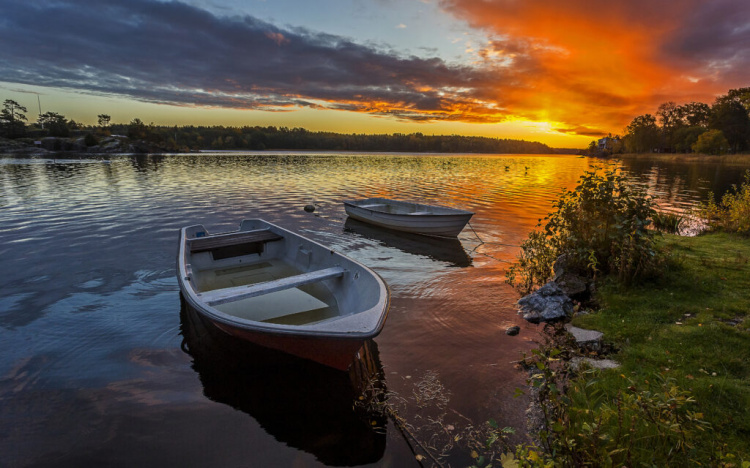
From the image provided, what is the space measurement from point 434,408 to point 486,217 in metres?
18.5

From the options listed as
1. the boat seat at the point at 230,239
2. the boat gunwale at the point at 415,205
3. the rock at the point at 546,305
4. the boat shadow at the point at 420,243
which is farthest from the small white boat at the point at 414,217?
the boat seat at the point at 230,239

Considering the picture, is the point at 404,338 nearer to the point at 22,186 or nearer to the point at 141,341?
the point at 141,341

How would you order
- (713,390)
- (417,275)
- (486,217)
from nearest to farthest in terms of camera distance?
(713,390)
(417,275)
(486,217)

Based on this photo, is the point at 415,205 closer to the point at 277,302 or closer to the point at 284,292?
the point at 284,292

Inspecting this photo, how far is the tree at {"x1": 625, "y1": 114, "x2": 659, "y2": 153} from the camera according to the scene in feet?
401

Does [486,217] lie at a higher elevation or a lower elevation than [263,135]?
lower

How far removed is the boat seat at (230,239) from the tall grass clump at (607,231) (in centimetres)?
796

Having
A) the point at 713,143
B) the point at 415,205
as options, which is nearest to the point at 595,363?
the point at 415,205

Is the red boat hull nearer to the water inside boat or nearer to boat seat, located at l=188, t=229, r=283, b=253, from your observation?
the water inside boat

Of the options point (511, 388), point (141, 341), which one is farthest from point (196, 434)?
point (511, 388)

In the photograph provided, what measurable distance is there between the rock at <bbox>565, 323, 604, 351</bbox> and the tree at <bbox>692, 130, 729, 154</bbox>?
119m

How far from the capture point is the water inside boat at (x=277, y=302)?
7.36 meters

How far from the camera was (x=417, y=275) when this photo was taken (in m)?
12.5

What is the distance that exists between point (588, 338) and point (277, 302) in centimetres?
644
